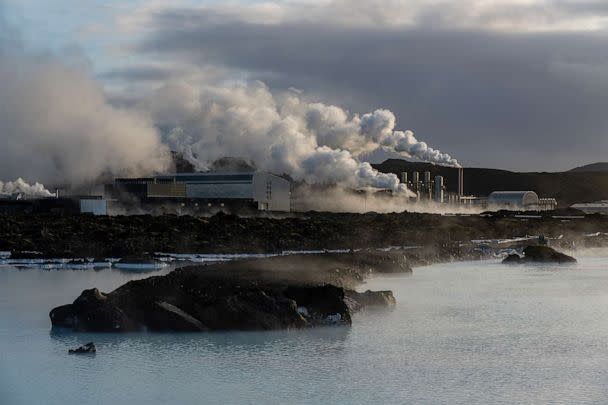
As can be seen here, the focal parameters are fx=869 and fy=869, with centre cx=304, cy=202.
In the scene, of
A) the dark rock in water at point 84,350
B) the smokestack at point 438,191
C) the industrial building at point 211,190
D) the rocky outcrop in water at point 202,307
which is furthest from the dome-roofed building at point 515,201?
the dark rock in water at point 84,350

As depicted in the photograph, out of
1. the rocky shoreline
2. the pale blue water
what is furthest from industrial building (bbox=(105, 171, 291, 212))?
the pale blue water

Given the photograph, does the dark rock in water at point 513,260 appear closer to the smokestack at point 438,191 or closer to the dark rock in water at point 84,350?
the dark rock in water at point 84,350

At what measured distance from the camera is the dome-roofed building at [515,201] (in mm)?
113750

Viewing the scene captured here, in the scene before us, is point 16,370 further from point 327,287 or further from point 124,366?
point 327,287

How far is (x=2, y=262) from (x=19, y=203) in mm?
46729

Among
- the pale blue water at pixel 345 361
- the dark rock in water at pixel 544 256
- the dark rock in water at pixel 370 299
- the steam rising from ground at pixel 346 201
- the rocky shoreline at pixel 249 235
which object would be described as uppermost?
the steam rising from ground at pixel 346 201

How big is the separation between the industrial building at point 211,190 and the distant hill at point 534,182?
90488 millimetres

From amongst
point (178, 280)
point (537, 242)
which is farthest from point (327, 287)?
point (537, 242)

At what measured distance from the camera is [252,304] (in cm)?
2033

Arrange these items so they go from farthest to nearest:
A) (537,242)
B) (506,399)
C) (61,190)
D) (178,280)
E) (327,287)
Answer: (61,190) → (537,242) → (178,280) → (327,287) → (506,399)

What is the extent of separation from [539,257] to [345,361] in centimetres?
2636

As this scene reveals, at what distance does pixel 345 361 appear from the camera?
56.4ft

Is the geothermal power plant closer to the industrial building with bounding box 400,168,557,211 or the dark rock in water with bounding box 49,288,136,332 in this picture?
the industrial building with bounding box 400,168,557,211

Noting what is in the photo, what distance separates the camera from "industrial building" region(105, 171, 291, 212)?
8288 centimetres
